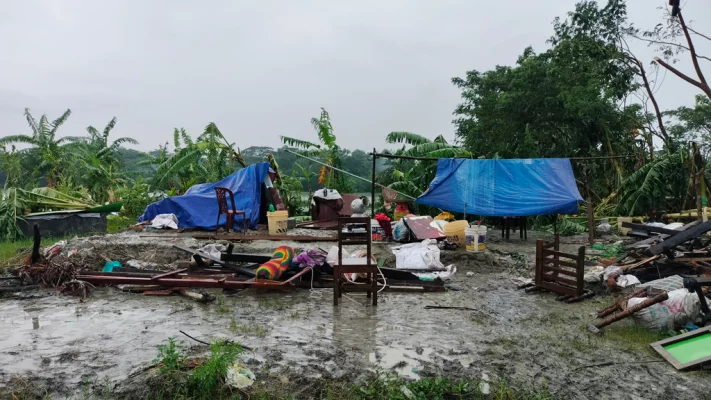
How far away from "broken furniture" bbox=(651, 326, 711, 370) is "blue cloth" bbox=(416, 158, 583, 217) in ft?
20.7

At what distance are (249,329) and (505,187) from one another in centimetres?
766

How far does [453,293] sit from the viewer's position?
629 centimetres

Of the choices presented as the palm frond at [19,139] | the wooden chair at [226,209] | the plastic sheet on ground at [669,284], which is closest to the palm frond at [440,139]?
the wooden chair at [226,209]

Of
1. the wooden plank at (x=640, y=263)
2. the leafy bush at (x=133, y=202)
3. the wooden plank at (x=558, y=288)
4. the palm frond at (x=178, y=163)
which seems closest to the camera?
the wooden plank at (x=558, y=288)

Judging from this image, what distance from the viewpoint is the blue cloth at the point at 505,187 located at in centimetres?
1029

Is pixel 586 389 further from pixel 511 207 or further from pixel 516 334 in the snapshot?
pixel 511 207

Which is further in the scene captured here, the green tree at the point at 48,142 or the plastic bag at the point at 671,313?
the green tree at the point at 48,142

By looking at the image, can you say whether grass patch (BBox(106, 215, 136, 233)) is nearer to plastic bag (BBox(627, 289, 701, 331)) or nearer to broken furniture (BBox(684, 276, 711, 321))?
plastic bag (BBox(627, 289, 701, 331))

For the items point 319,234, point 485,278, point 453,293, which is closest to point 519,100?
point 319,234

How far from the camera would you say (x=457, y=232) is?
30.2ft

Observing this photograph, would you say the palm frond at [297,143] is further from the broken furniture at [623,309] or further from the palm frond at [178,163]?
the broken furniture at [623,309]

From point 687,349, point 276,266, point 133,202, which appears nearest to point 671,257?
point 687,349

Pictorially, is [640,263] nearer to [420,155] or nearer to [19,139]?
[420,155]

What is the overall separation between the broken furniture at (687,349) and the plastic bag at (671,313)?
1.55ft
